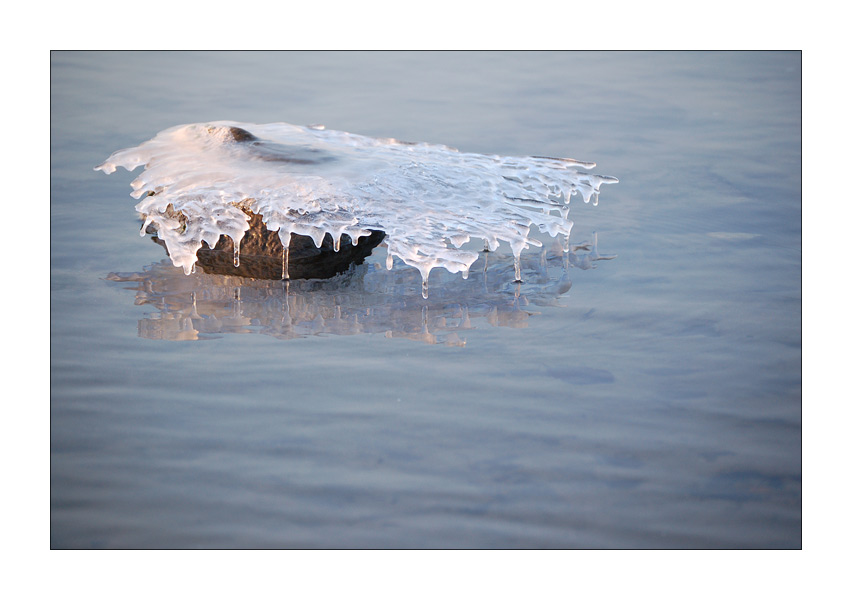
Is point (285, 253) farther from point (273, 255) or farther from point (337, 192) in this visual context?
point (337, 192)

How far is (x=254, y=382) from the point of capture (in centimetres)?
370

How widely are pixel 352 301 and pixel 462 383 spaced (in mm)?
953

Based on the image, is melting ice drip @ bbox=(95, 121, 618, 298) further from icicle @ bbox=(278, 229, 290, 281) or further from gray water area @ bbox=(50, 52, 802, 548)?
gray water area @ bbox=(50, 52, 802, 548)

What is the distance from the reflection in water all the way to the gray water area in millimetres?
15

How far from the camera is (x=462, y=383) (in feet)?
12.1

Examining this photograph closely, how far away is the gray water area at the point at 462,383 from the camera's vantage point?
293cm

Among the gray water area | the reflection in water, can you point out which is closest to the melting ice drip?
the reflection in water

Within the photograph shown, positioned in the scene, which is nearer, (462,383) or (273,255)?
(462,383)

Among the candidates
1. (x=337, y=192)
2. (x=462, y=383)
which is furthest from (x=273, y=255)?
(x=462, y=383)

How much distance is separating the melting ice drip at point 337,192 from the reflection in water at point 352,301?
0.14 m

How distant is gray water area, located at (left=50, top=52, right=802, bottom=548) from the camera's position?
9.60 ft

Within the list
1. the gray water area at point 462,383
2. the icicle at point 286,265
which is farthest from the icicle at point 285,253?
the gray water area at point 462,383

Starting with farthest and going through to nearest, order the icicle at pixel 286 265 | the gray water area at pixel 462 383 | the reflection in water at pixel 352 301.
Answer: the icicle at pixel 286 265 → the reflection in water at pixel 352 301 → the gray water area at pixel 462 383

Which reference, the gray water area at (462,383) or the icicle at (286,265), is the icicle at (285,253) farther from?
the gray water area at (462,383)
